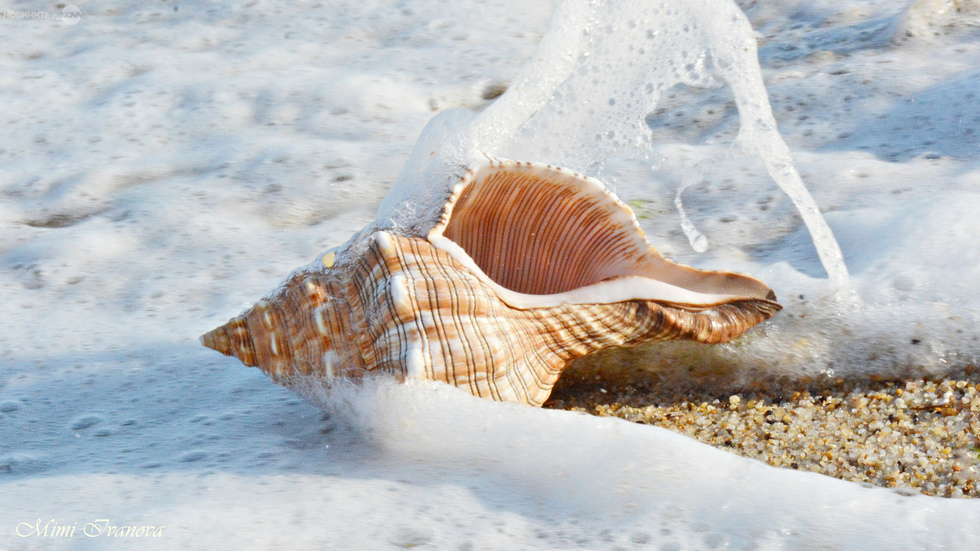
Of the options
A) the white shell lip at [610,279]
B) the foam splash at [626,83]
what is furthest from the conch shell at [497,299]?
the foam splash at [626,83]

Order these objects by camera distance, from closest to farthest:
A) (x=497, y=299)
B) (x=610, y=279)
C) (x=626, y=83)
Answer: (x=497, y=299)
(x=610, y=279)
(x=626, y=83)

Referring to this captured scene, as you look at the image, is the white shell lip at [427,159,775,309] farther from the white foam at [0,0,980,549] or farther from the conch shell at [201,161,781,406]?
the white foam at [0,0,980,549]

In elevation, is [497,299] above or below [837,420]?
above

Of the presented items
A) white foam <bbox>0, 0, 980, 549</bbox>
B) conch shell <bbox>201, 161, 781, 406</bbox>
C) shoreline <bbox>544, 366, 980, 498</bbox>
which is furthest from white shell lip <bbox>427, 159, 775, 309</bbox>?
shoreline <bbox>544, 366, 980, 498</bbox>

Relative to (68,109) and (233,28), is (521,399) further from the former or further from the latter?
(233,28)

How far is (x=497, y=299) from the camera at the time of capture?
1.83 meters

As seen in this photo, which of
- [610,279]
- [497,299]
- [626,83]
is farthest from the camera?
[626,83]

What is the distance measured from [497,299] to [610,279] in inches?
13.5

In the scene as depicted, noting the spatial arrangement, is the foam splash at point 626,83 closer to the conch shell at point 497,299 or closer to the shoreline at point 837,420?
the conch shell at point 497,299

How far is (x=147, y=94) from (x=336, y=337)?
296cm

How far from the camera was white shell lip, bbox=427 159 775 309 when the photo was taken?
6.12ft

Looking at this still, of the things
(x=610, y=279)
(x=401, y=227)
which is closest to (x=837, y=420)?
(x=610, y=279)

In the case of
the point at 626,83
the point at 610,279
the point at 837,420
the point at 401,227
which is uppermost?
the point at 626,83

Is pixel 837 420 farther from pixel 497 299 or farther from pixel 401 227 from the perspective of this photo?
pixel 401 227
